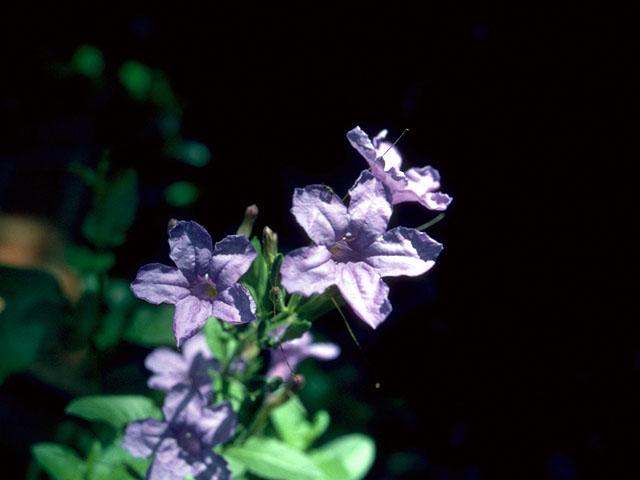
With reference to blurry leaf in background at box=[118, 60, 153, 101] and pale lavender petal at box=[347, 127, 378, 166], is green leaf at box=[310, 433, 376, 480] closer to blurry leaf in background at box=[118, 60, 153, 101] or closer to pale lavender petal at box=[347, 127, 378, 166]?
pale lavender petal at box=[347, 127, 378, 166]

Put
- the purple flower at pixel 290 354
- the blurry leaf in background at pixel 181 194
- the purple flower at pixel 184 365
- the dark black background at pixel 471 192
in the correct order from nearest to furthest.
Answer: the purple flower at pixel 184 365, the purple flower at pixel 290 354, the dark black background at pixel 471 192, the blurry leaf in background at pixel 181 194

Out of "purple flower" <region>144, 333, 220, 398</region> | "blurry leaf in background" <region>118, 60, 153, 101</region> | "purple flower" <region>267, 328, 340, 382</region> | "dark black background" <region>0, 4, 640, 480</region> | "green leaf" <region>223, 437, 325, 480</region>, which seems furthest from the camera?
"blurry leaf in background" <region>118, 60, 153, 101</region>

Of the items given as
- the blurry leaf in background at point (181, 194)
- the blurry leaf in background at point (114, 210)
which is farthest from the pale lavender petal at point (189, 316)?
the blurry leaf in background at point (181, 194)

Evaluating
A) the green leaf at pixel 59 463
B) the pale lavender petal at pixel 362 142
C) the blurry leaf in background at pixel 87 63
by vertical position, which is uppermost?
the blurry leaf in background at pixel 87 63

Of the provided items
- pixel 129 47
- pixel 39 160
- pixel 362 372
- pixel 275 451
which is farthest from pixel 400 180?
pixel 39 160

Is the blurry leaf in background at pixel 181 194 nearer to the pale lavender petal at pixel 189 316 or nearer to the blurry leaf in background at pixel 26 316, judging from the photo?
the blurry leaf in background at pixel 26 316

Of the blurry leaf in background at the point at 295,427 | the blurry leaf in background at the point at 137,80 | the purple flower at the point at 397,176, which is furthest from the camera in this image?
the blurry leaf in background at the point at 137,80

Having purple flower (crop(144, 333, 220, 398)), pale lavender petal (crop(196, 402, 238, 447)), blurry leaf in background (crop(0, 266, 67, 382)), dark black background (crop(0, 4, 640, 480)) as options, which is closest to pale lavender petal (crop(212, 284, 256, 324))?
pale lavender petal (crop(196, 402, 238, 447))
